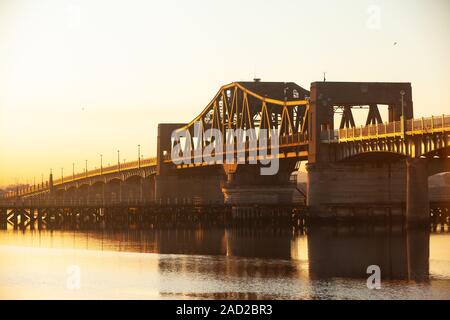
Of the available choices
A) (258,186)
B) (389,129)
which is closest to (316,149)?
(389,129)

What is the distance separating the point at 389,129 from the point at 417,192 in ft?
24.7

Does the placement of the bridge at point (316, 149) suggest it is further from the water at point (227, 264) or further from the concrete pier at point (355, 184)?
the water at point (227, 264)

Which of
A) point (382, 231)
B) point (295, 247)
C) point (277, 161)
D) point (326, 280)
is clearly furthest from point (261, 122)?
point (326, 280)

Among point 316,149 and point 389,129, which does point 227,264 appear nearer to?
point 389,129

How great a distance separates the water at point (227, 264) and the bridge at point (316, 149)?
7.86 metres

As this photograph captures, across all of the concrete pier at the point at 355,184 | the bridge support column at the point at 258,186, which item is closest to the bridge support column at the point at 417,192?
the concrete pier at the point at 355,184

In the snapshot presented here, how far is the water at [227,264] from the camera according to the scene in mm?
75812

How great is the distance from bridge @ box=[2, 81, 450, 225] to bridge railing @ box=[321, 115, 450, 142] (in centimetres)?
12

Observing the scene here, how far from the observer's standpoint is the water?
75.8 metres

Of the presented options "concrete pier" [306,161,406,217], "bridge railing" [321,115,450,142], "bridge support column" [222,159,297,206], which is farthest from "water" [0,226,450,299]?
"bridge support column" [222,159,297,206]

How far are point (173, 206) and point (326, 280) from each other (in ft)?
238

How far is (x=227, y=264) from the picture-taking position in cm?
9419

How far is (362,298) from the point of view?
72.4m

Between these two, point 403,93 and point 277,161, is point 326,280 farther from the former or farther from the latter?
point 277,161
